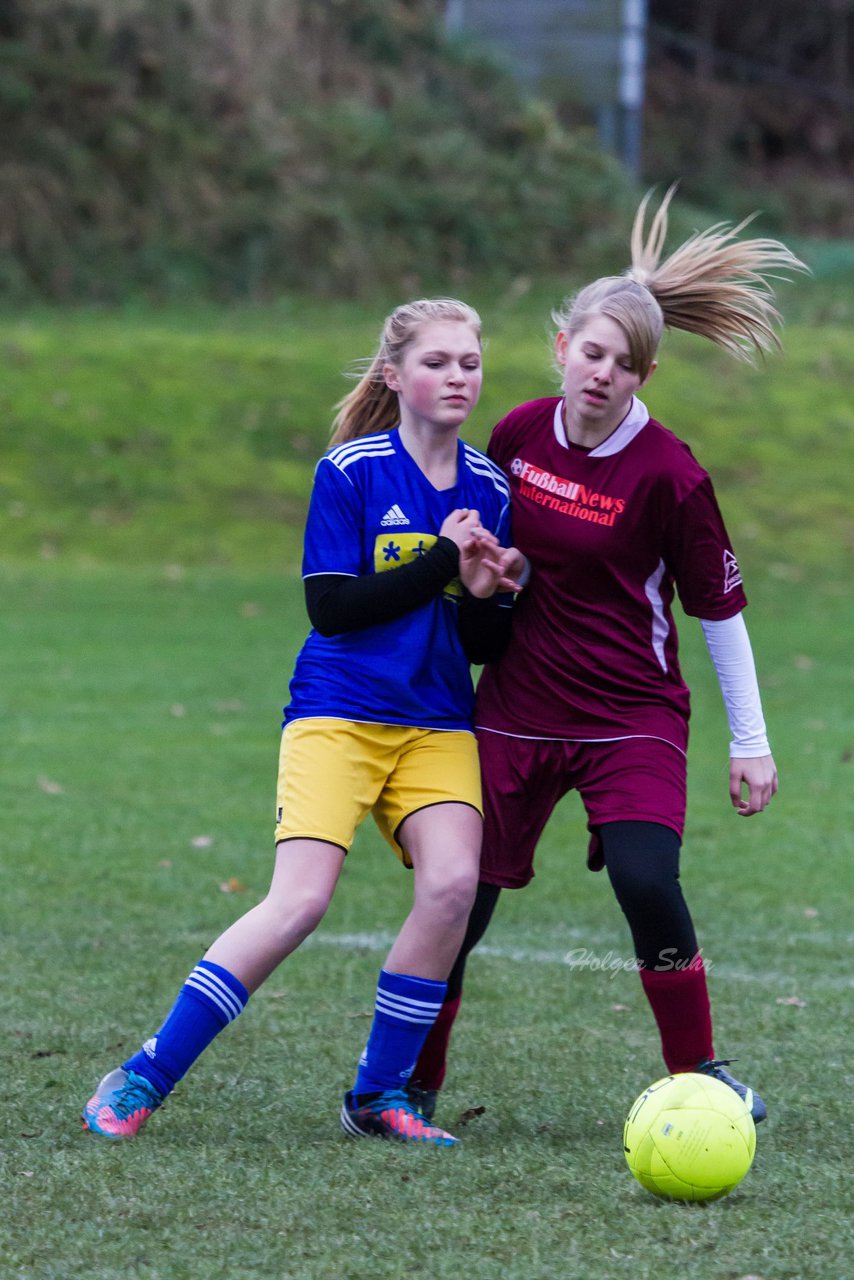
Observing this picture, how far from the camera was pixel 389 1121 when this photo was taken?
13.2 feet

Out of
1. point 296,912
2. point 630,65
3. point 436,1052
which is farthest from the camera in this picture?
point 630,65

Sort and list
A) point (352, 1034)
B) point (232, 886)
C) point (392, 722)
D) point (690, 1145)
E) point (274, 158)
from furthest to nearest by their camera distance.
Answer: point (274, 158), point (232, 886), point (352, 1034), point (392, 722), point (690, 1145)

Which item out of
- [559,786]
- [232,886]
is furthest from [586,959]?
[559,786]

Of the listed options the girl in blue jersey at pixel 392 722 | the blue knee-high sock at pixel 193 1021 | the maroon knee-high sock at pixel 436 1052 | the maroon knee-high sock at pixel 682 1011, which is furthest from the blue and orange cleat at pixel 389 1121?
the maroon knee-high sock at pixel 682 1011

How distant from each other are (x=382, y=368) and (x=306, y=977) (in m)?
2.16

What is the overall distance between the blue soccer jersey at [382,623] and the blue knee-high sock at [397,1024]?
0.57m

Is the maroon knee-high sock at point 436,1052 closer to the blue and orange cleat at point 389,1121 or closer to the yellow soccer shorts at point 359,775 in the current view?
the blue and orange cleat at point 389,1121

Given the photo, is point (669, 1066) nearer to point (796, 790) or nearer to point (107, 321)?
point (796, 790)

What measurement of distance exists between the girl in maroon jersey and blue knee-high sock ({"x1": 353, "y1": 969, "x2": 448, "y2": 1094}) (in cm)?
20

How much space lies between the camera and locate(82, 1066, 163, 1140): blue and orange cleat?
396 centimetres

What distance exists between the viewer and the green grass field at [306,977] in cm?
340

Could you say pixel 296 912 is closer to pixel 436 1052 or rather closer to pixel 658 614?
pixel 436 1052

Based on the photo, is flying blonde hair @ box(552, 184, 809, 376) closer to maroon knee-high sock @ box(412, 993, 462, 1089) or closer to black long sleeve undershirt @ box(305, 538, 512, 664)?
Result: black long sleeve undershirt @ box(305, 538, 512, 664)

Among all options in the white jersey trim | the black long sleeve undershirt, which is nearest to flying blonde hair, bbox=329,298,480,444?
the black long sleeve undershirt
